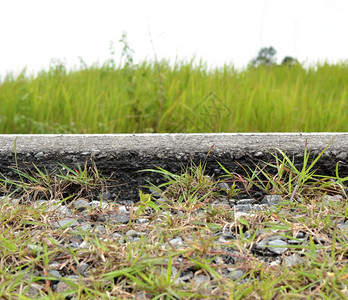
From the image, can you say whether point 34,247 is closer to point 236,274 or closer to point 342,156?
point 236,274

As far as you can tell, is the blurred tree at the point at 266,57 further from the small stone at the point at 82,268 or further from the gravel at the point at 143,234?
the small stone at the point at 82,268

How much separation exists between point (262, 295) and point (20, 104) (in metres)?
3.30

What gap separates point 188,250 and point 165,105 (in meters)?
2.46

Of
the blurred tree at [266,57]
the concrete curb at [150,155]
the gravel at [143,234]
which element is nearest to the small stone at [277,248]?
the gravel at [143,234]

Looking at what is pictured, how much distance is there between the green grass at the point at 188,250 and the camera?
4.05 ft

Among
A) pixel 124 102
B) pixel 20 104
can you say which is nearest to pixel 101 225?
pixel 124 102

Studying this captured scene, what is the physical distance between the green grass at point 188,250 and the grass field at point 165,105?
1.69m

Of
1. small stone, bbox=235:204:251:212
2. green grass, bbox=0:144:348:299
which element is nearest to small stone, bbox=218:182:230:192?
green grass, bbox=0:144:348:299

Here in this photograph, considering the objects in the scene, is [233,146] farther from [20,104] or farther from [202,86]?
[20,104]

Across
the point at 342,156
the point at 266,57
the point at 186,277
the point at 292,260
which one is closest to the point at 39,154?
the point at 186,277

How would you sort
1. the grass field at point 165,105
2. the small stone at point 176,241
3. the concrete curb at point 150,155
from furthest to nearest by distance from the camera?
1. the grass field at point 165,105
2. the concrete curb at point 150,155
3. the small stone at point 176,241

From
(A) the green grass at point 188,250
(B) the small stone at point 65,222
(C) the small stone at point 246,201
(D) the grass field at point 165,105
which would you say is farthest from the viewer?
(D) the grass field at point 165,105

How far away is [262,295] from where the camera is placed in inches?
47.3

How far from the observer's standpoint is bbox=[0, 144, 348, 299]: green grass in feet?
4.05
